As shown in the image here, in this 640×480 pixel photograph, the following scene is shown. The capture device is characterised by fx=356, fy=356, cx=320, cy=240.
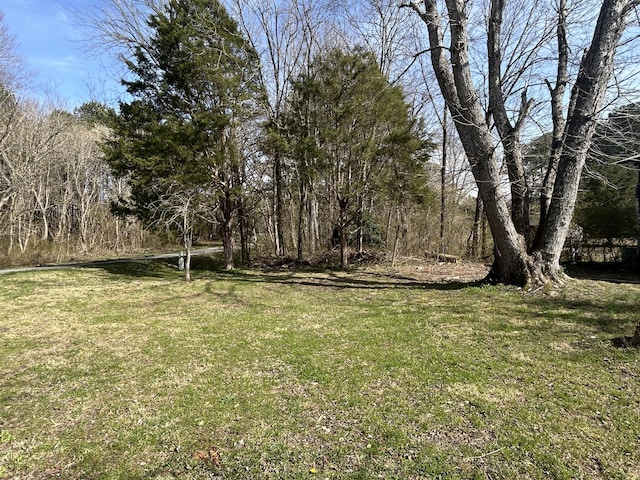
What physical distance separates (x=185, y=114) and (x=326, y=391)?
1000 cm

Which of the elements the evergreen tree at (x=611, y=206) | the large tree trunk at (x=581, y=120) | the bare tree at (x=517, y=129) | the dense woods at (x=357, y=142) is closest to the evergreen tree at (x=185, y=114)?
the dense woods at (x=357, y=142)

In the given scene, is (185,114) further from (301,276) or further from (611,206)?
(611,206)

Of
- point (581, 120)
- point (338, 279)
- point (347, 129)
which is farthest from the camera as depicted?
point (347, 129)

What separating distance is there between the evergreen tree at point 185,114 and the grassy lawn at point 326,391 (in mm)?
4555

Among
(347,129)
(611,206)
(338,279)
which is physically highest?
(347,129)

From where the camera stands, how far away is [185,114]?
35.3 ft

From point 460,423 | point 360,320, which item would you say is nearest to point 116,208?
point 360,320

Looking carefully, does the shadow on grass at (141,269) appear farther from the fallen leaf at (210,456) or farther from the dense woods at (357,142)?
the fallen leaf at (210,456)

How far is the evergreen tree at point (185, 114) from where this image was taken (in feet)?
32.2

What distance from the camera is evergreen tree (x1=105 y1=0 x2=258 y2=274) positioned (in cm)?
982

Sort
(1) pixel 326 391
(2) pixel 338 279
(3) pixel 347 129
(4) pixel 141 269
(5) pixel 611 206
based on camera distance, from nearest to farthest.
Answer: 1. (1) pixel 326 391
2. (2) pixel 338 279
3. (5) pixel 611 206
4. (3) pixel 347 129
5. (4) pixel 141 269

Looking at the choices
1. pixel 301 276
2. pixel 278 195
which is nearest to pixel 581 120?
pixel 301 276

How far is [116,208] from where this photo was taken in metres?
10.8

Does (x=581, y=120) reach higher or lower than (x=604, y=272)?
higher
